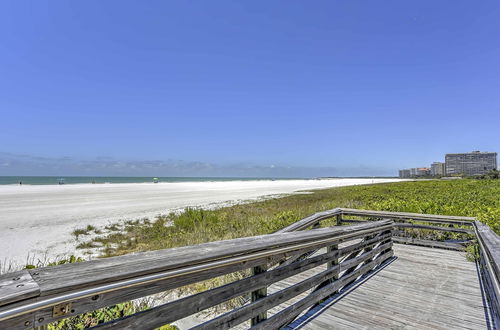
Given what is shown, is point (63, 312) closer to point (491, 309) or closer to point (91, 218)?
point (491, 309)

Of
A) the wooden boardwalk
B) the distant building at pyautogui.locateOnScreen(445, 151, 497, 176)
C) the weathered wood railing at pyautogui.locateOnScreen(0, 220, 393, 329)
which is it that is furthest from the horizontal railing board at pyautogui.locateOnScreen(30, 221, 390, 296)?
the distant building at pyautogui.locateOnScreen(445, 151, 497, 176)

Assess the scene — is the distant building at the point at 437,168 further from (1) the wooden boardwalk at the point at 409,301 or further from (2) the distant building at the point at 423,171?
(1) the wooden boardwalk at the point at 409,301

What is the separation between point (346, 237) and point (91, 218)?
16.7 metres

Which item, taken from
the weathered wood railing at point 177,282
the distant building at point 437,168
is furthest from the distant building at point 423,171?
the weathered wood railing at point 177,282

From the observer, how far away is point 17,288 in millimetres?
1359

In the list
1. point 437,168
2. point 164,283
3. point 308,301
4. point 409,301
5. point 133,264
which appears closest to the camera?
point 133,264

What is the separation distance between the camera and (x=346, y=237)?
4277 mm

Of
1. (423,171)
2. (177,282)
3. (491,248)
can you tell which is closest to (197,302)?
(177,282)

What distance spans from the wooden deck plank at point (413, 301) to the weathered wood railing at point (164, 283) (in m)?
0.51

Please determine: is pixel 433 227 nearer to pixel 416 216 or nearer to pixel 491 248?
pixel 416 216

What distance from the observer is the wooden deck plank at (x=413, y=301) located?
3.48 m

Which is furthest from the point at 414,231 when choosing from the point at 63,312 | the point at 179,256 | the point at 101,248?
the point at 101,248

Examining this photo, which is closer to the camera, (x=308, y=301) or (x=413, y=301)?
(x=308, y=301)

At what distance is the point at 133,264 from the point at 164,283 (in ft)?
0.87
